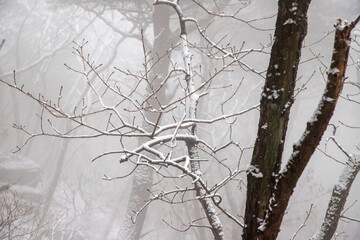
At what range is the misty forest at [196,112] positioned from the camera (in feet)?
7.12

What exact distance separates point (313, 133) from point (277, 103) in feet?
1.15

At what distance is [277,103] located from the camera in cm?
217

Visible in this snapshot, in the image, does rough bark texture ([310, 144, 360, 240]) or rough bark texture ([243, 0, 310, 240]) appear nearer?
rough bark texture ([243, 0, 310, 240])

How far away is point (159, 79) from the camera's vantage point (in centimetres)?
697

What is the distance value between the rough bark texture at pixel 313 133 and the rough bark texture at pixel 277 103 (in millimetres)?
77

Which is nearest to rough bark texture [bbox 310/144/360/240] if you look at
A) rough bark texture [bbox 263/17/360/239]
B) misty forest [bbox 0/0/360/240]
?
misty forest [bbox 0/0/360/240]

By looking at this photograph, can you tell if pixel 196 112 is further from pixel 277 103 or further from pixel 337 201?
pixel 277 103

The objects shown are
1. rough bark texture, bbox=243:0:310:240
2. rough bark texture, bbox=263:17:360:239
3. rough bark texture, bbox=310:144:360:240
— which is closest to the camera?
rough bark texture, bbox=263:17:360:239

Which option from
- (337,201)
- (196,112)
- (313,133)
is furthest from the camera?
(196,112)

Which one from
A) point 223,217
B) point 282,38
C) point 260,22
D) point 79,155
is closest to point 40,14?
point 79,155

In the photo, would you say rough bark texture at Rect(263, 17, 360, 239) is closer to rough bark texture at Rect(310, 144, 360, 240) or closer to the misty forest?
the misty forest

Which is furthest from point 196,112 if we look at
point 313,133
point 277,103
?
point 313,133

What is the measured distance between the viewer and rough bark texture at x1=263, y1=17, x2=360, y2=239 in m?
1.79

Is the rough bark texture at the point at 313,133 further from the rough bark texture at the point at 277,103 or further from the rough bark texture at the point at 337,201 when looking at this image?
the rough bark texture at the point at 337,201
